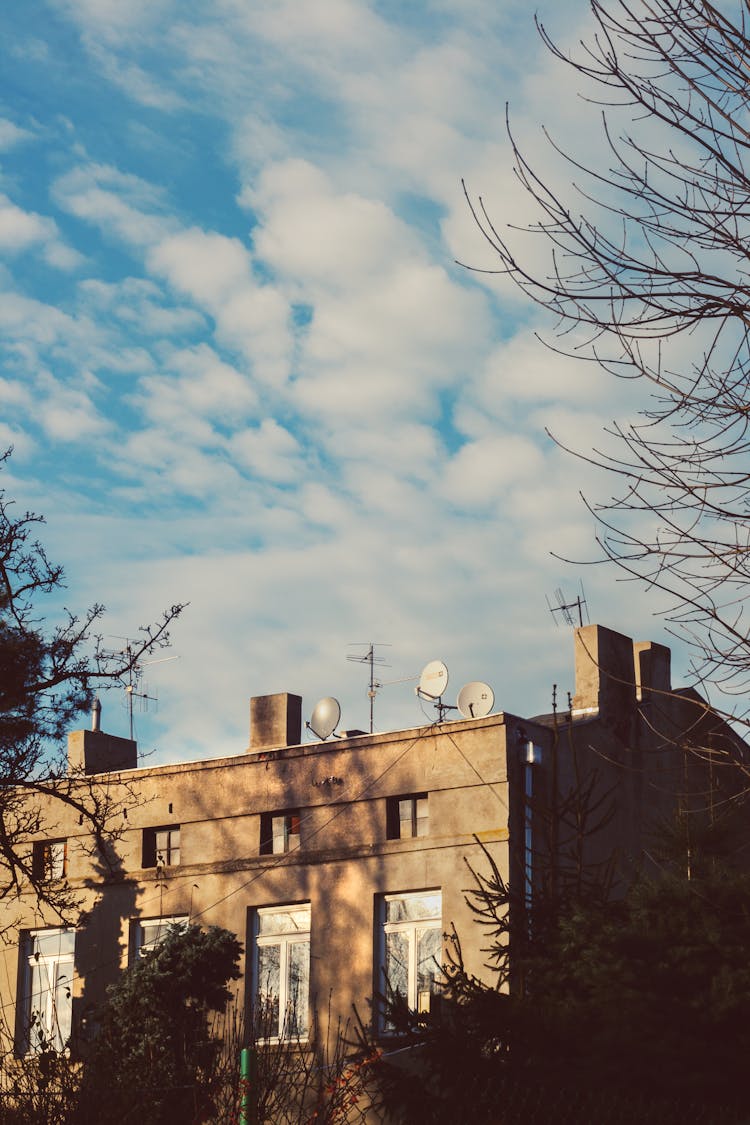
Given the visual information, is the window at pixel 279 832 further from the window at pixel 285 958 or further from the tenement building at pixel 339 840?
the window at pixel 285 958

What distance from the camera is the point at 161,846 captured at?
2884 cm

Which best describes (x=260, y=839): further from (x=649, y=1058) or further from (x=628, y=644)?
(x=649, y=1058)

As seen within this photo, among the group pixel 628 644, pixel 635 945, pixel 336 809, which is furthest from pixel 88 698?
pixel 628 644

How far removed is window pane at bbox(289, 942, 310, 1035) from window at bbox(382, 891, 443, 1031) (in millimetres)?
1531

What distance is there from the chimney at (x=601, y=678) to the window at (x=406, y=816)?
3604 millimetres

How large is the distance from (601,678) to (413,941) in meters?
5.84

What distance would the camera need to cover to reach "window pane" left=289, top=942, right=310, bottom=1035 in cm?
2598

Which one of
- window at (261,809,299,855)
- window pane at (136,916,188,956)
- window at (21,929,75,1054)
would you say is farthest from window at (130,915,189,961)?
window at (261,809,299,855)

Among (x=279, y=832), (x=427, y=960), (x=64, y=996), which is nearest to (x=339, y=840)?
(x=279, y=832)

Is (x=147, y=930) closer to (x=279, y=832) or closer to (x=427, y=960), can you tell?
(x=279, y=832)

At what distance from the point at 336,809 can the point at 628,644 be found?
6553 millimetres

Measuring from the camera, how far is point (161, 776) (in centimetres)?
2900

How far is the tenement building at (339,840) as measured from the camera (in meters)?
25.2

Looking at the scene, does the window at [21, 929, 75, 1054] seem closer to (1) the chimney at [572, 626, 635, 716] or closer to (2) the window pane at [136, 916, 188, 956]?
(2) the window pane at [136, 916, 188, 956]
